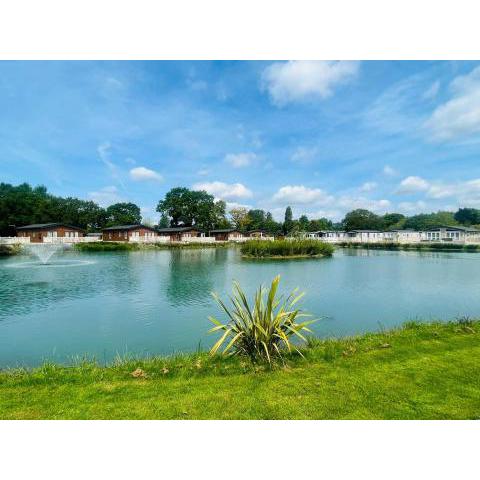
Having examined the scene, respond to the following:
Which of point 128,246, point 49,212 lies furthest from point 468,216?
point 49,212

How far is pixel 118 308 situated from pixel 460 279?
49.1 feet

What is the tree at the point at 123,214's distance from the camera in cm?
5756

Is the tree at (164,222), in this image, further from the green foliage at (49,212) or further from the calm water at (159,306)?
the calm water at (159,306)

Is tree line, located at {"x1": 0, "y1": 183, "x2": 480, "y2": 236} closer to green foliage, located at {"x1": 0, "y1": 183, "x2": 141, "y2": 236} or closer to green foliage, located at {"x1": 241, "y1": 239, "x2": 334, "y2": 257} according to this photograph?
green foliage, located at {"x1": 0, "y1": 183, "x2": 141, "y2": 236}

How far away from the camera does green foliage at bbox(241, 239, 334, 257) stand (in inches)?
1102

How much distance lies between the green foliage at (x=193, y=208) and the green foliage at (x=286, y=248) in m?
31.9

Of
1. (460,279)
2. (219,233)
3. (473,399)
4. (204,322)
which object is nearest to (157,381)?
(473,399)

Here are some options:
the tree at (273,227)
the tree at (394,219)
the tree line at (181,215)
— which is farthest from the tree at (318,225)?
the tree at (394,219)

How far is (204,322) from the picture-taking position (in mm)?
8016

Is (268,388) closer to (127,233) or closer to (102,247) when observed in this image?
(102,247)

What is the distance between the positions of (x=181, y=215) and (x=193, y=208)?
2.66m

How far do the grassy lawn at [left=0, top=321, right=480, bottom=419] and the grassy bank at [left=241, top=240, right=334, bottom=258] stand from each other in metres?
22.9

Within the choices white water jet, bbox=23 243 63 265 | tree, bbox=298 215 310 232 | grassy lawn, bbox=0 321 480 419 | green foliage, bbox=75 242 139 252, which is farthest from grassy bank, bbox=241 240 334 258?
tree, bbox=298 215 310 232

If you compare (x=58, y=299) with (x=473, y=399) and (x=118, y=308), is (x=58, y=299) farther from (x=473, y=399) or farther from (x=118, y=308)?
(x=473, y=399)
